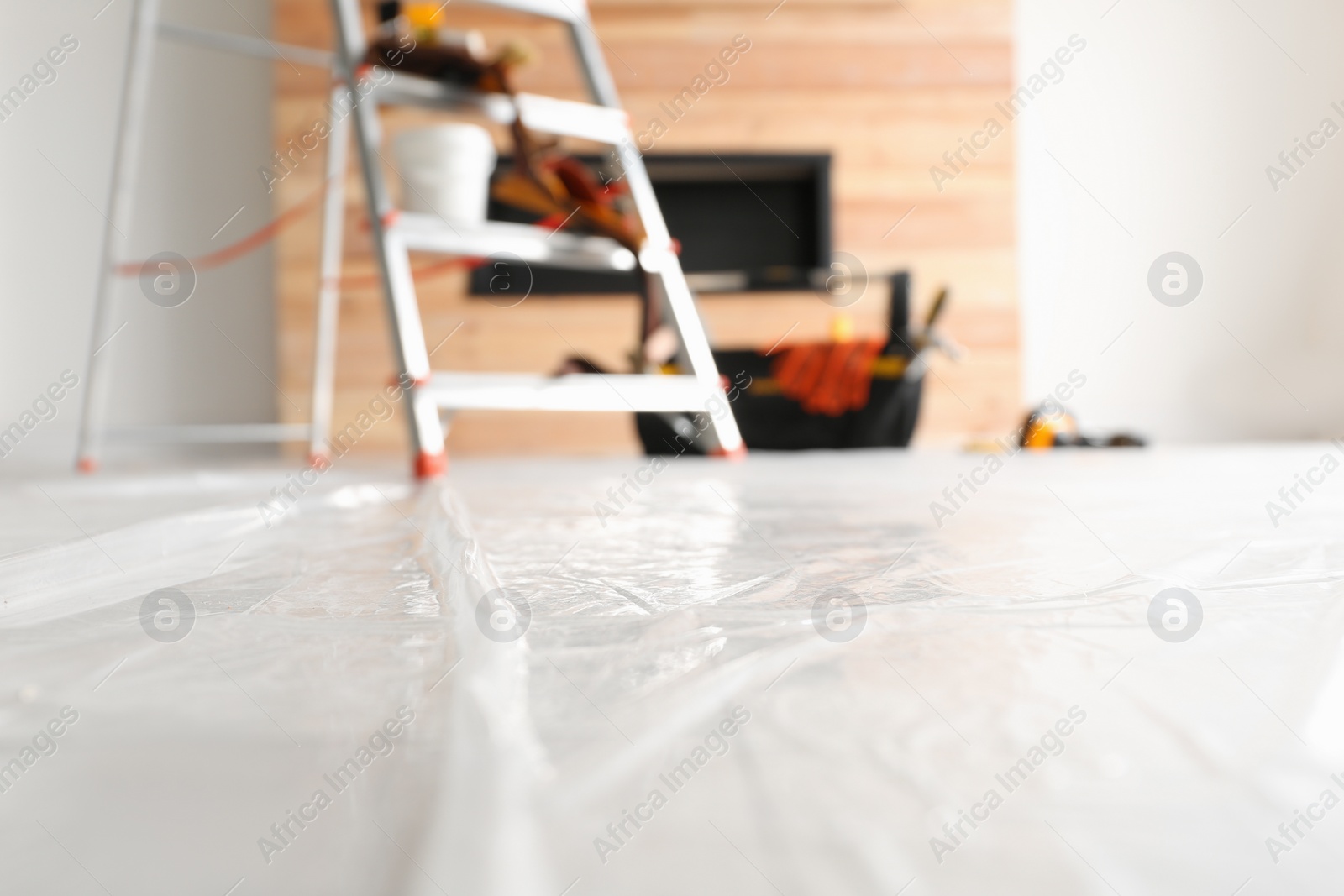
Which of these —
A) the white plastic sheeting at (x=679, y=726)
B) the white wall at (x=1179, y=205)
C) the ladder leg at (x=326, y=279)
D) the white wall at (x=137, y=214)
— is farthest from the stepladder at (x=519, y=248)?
the white wall at (x=1179, y=205)

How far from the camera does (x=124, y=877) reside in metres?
0.15

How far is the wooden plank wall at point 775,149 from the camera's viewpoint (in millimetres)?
3326

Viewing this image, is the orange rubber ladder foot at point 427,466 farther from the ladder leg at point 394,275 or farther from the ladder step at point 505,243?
the ladder step at point 505,243

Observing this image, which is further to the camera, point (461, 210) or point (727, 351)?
point (727, 351)

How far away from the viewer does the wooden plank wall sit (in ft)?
10.9

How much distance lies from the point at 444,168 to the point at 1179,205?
3.57 meters

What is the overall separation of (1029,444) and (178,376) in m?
2.94

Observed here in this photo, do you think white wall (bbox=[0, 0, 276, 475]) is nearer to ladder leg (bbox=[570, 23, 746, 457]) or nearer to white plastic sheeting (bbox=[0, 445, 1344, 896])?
ladder leg (bbox=[570, 23, 746, 457])

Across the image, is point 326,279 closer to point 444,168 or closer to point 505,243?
point 444,168

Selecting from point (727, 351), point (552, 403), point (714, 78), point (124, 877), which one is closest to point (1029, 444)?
point (727, 351)

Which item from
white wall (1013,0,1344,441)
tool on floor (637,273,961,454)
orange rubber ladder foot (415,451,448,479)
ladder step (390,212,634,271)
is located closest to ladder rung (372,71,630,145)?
ladder step (390,212,634,271)

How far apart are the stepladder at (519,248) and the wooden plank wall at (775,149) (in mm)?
1894

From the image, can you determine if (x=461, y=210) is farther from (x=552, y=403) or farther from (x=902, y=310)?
(x=902, y=310)

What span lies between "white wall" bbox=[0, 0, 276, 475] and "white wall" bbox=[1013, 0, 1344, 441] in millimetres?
3032
